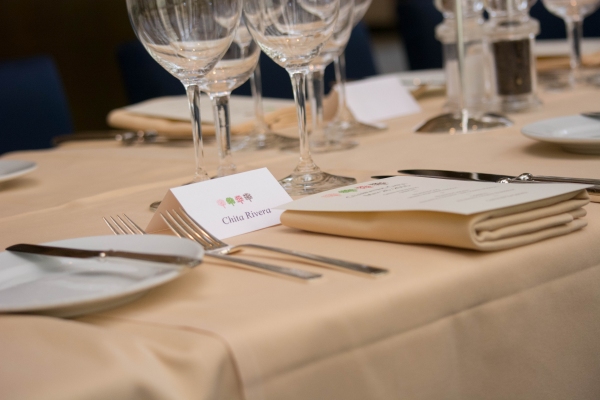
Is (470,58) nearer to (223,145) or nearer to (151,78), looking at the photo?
(223,145)

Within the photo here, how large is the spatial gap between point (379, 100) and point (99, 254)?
1012 millimetres

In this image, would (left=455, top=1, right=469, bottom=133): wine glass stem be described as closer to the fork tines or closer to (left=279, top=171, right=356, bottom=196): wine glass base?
(left=279, top=171, right=356, bottom=196): wine glass base

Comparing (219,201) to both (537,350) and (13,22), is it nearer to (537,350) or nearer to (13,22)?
(537,350)

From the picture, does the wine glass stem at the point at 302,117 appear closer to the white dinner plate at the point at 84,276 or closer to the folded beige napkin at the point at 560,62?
the white dinner plate at the point at 84,276

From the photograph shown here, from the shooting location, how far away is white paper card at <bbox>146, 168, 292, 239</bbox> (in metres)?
0.64

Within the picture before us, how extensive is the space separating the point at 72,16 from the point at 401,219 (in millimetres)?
2692

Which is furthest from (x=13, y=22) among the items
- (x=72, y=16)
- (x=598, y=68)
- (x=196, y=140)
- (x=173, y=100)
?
(x=196, y=140)

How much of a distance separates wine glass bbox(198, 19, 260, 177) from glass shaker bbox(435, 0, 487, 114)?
494 millimetres

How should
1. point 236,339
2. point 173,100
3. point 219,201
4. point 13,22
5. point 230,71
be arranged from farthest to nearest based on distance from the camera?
point 13,22
point 173,100
point 230,71
point 219,201
point 236,339

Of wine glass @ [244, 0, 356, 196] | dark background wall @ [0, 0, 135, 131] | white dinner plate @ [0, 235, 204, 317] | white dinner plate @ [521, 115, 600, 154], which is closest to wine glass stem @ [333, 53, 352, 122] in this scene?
white dinner plate @ [521, 115, 600, 154]

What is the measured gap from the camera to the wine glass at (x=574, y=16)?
58.8 inches

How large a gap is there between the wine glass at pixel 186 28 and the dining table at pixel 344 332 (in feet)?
0.61

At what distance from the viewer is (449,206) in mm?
506

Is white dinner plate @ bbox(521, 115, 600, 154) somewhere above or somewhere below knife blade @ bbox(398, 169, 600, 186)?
below
